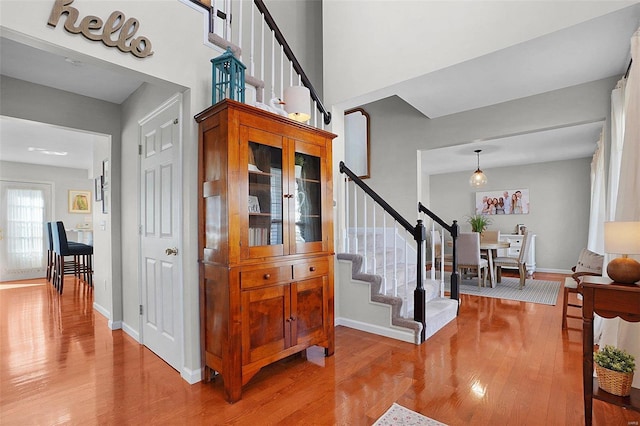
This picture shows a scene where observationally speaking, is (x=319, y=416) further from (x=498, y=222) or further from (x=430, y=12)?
(x=498, y=222)

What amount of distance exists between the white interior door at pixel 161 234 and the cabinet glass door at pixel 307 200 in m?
0.92

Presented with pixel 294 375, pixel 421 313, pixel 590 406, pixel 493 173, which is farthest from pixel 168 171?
pixel 493 173

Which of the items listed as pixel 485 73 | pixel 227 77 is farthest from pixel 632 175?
pixel 227 77

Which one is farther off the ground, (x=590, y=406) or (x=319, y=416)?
(x=590, y=406)

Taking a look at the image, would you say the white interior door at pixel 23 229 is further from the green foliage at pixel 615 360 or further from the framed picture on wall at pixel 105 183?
the green foliage at pixel 615 360

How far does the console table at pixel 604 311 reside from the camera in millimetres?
1645

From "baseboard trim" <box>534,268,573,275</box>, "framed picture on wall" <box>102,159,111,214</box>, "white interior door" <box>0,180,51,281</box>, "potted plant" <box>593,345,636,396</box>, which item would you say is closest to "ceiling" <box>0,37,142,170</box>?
"framed picture on wall" <box>102,159,111,214</box>

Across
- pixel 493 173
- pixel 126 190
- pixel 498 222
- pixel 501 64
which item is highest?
pixel 501 64

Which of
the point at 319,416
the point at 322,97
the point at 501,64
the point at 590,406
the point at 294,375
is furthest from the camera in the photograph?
the point at 322,97

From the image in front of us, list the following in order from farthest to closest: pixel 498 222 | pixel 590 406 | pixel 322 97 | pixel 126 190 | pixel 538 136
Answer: pixel 498 222 → pixel 538 136 → pixel 322 97 → pixel 126 190 → pixel 590 406

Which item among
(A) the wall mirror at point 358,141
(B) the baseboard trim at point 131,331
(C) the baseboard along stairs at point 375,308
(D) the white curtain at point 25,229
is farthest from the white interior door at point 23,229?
(C) the baseboard along stairs at point 375,308

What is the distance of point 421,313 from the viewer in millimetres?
3033

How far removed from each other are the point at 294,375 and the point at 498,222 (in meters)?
7.34

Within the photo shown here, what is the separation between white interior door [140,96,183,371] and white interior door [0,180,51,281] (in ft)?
20.8
